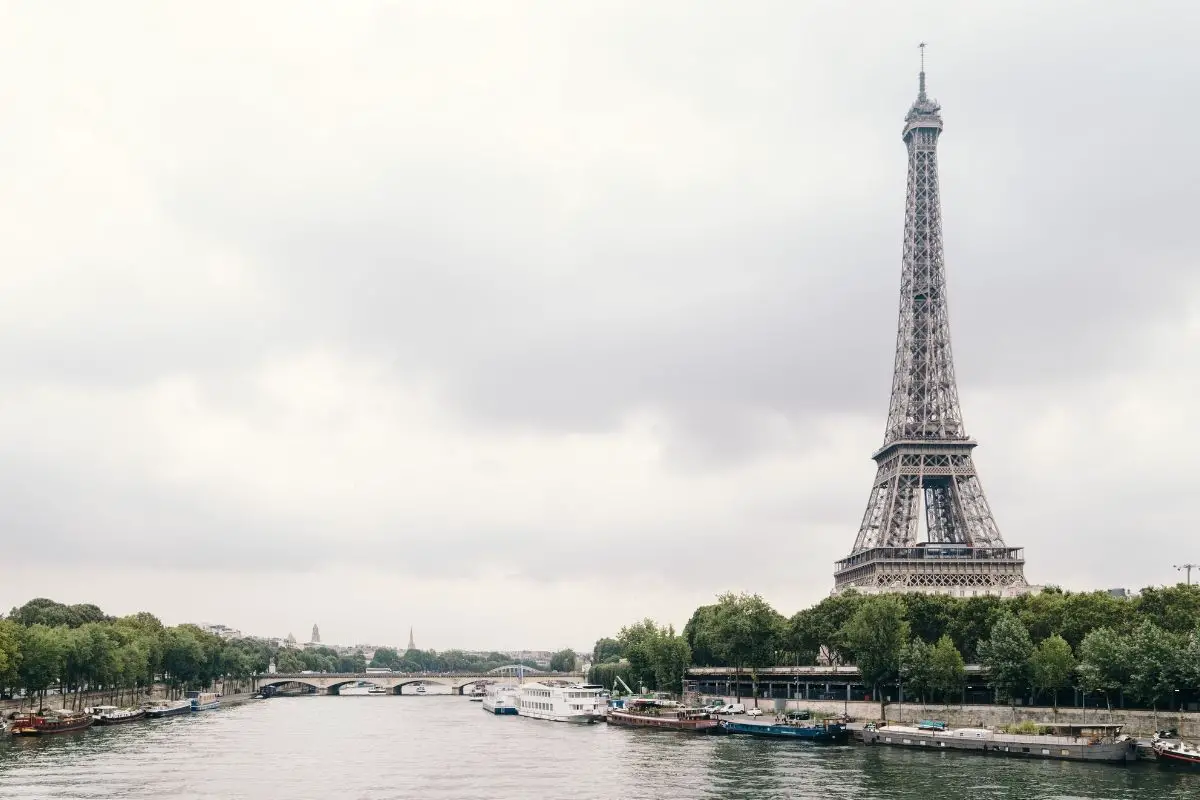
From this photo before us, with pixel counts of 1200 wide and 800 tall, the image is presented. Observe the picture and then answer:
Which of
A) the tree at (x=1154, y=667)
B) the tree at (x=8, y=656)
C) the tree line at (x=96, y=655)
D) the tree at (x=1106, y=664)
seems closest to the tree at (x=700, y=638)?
the tree at (x=1106, y=664)

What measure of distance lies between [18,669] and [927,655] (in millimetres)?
93188

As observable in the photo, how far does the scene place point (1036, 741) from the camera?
84688 mm

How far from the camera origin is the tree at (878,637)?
112188 millimetres

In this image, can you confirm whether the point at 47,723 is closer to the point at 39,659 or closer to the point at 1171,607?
the point at 39,659

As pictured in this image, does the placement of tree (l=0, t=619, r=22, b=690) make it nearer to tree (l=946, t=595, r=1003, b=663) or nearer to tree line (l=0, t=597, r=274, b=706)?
tree line (l=0, t=597, r=274, b=706)

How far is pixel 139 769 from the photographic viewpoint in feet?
250

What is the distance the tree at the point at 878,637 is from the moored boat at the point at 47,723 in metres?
77.1

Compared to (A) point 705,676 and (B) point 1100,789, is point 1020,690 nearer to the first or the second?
(B) point 1100,789

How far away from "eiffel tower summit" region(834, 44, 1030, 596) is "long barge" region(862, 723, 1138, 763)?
49.2m

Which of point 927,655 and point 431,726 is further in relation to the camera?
point 431,726

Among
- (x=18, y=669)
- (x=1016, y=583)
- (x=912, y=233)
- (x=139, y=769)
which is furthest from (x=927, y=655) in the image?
(x=18, y=669)

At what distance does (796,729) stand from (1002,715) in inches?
738

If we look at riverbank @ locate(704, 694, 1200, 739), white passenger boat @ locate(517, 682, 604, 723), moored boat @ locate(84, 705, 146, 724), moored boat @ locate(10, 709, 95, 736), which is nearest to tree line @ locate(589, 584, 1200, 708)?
riverbank @ locate(704, 694, 1200, 739)

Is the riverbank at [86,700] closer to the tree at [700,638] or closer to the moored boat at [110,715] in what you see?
the moored boat at [110,715]
